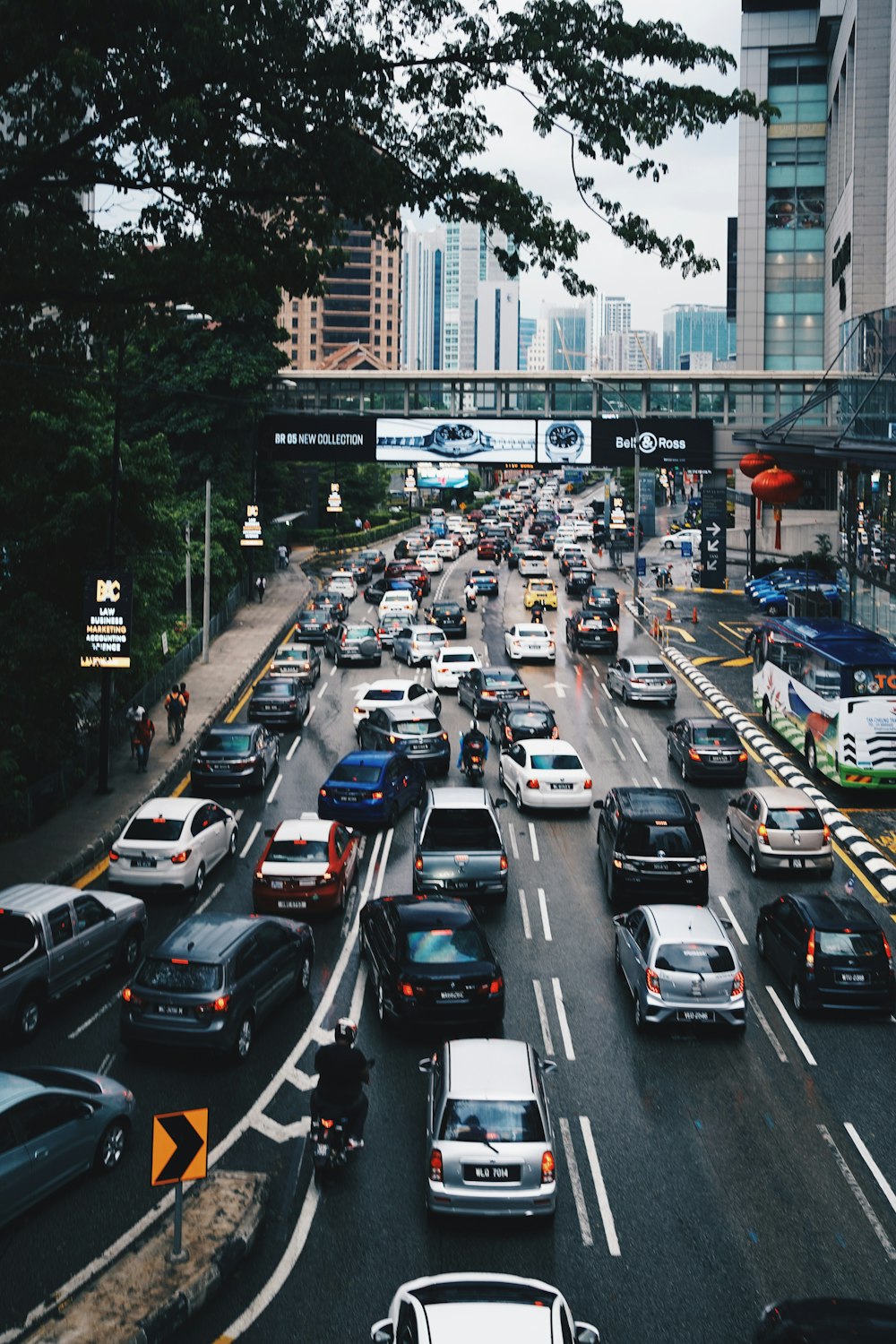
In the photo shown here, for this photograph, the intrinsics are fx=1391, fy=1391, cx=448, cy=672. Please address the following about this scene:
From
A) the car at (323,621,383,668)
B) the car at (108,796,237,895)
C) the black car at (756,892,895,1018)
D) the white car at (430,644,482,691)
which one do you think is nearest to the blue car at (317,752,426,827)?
the car at (108,796,237,895)

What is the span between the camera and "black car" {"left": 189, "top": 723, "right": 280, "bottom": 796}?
32.5 metres

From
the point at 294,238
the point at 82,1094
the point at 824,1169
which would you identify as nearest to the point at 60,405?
the point at 294,238

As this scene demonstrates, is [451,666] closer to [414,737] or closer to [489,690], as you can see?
[489,690]

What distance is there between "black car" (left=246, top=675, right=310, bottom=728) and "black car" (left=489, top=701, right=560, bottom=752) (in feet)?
22.2

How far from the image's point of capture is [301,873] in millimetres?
22828

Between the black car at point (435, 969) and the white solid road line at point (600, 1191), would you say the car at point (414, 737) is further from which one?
the white solid road line at point (600, 1191)

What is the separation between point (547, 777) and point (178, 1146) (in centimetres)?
1927

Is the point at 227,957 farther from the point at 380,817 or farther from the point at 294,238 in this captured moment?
the point at 380,817

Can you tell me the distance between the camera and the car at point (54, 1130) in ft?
41.9

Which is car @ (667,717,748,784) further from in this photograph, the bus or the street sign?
the street sign

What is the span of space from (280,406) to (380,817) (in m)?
52.1

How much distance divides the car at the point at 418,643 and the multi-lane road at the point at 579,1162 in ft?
97.7

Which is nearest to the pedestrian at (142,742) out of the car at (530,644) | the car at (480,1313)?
the car at (530,644)

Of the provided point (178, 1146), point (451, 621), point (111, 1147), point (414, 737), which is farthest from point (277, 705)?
point (178, 1146)
